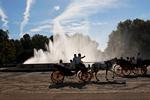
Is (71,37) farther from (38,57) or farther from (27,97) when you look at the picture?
(27,97)

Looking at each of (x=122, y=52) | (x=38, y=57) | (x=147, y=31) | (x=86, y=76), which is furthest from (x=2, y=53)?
(x=86, y=76)

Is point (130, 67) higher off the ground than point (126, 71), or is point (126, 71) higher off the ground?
point (130, 67)

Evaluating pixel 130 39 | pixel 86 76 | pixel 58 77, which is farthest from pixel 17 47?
pixel 86 76

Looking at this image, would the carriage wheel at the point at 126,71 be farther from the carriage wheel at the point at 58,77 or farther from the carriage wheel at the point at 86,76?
the carriage wheel at the point at 58,77

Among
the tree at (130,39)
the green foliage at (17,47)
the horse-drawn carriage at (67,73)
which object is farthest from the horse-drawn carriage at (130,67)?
the tree at (130,39)

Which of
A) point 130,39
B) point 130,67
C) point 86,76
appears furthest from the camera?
point 130,39

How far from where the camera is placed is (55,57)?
68.7 m

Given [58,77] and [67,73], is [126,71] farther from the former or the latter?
[58,77]

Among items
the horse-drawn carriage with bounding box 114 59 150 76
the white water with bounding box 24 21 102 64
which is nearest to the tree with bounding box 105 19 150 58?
the white water with bounding box 24 21 102 64

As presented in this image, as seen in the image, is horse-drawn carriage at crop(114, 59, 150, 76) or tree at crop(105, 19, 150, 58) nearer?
horse-drawn carriage at crop(114, 59, 150, 76)

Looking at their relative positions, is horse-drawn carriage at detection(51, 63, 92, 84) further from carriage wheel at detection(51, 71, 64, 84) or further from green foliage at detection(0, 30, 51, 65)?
green foliage at detection(0, 30, 51, 65)

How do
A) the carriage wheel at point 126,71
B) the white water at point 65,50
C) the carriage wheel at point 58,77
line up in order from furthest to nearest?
the white water at point 65,50 → the carriage wheel at point 126,71 → the carriage wheel at point 58,77

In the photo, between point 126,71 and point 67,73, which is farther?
point 126,71

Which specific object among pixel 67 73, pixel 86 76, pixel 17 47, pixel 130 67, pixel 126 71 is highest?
pixel 17 47
